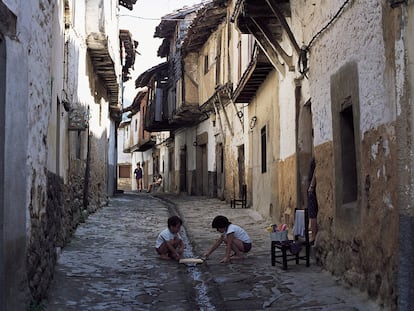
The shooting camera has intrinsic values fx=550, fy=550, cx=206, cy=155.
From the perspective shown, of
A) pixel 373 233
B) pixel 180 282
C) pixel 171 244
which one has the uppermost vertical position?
pixel 373 233

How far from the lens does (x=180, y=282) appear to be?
685 centimetres

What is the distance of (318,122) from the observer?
23.8ft

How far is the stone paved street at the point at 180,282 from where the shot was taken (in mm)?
5625

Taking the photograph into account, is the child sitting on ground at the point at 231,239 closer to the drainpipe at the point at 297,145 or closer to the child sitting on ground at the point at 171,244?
the child sitting on ground at the point at 171,244

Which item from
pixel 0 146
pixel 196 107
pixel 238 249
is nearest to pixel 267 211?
pixel 238 249

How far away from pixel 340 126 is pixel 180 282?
2.73m

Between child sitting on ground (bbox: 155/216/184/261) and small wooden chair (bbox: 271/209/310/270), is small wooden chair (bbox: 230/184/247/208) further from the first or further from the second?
small wooden chair (bbox: 271/209/310/270)

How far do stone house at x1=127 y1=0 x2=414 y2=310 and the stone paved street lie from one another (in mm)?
433

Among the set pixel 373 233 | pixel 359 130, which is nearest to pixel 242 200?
pixel 359 130

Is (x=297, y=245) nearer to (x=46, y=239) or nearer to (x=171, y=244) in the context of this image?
(x=171, y=244)

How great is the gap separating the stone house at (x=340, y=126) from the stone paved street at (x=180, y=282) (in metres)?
0.43

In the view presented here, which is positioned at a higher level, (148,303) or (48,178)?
(48,178)

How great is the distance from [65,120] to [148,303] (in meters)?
4.34

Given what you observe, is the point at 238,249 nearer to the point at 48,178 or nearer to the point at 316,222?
the point at 316,222
